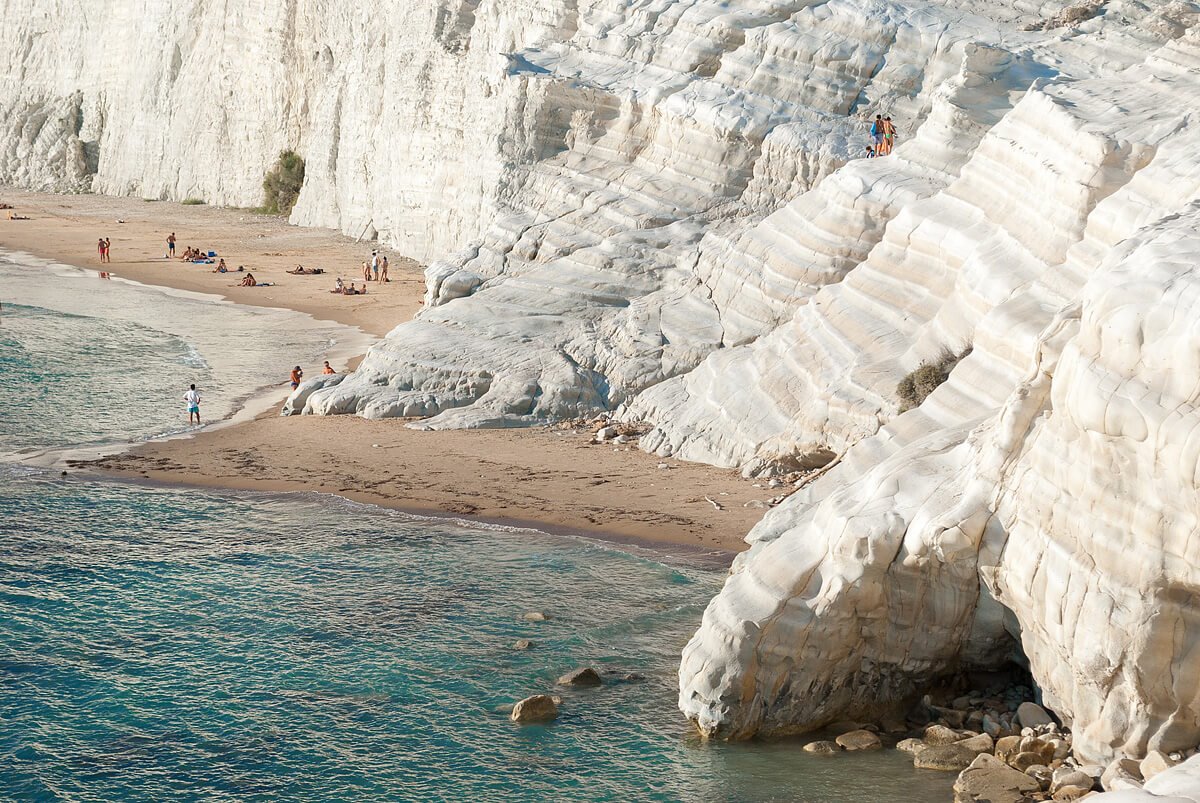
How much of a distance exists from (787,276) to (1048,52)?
7101 mm

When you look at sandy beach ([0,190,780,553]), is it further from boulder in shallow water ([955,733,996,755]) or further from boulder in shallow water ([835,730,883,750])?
boulder in shallow water ([955,733,996,755])

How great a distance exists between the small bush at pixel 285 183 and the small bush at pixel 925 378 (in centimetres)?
4614

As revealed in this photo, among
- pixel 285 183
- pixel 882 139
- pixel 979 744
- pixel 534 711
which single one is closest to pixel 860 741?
pixel 979 744

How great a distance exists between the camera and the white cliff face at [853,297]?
39.0ft

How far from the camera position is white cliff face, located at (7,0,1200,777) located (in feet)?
39.0

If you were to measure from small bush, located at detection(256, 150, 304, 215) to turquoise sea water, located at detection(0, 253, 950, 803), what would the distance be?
40.0 meters

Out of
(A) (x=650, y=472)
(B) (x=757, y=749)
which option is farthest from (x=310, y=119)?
(B) (x=757, y=749)

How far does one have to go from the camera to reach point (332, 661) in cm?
1680

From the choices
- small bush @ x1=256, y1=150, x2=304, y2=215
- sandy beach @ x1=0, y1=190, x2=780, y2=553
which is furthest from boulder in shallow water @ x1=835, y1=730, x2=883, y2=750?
small bush @ x1=256, y1=150, x2=304, y2=215

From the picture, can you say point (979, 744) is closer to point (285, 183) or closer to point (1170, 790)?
point (1170, 790)

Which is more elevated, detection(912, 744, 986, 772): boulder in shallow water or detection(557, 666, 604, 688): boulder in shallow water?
detection(912, 744, 986, 772): boulder in shallow water

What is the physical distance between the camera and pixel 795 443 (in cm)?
2277

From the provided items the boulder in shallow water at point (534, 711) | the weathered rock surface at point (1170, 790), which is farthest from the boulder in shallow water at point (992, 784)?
the boulder in shallow water at point (534, 711)

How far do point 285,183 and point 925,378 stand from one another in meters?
47.5
